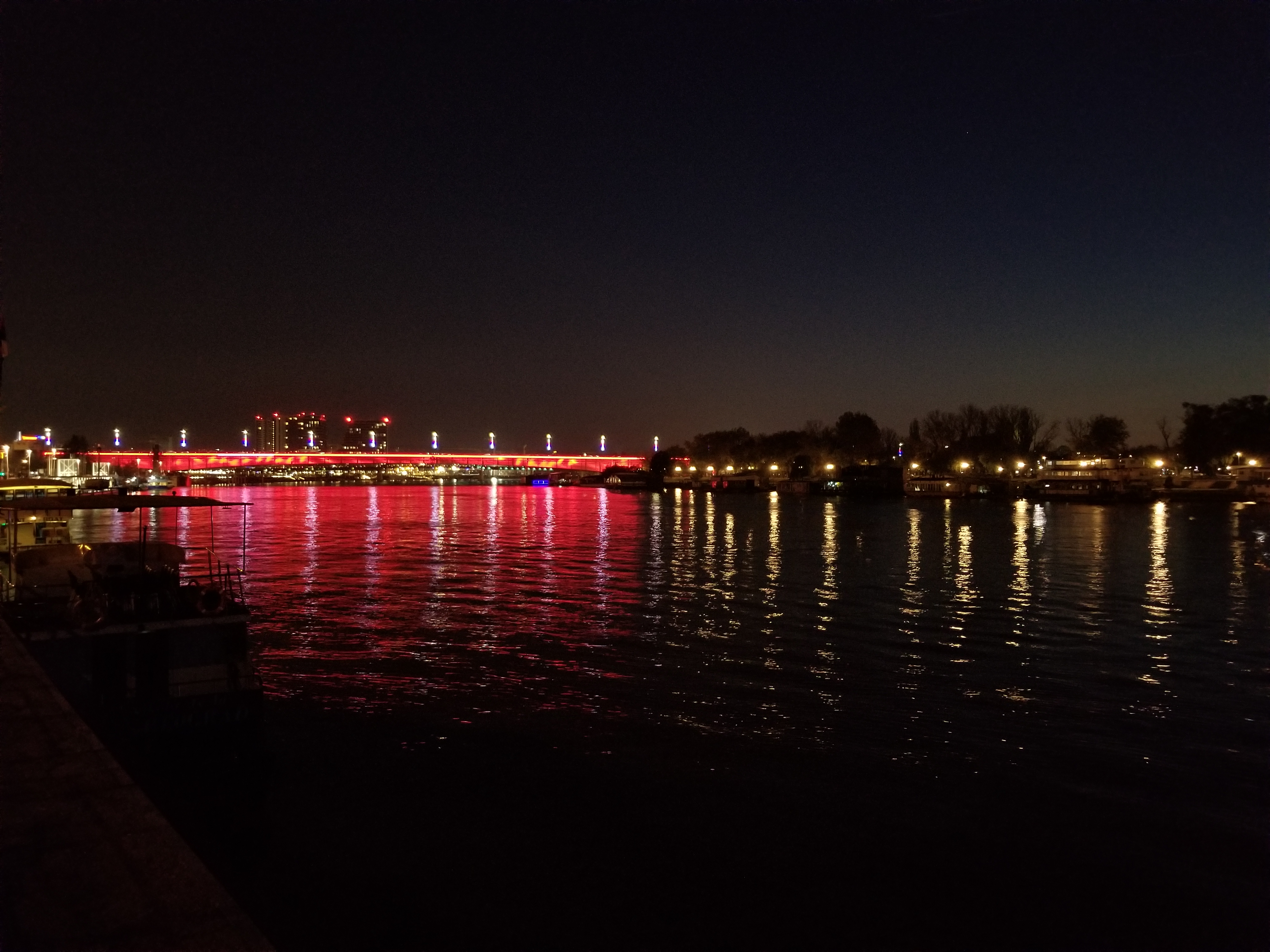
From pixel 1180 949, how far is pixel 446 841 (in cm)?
787

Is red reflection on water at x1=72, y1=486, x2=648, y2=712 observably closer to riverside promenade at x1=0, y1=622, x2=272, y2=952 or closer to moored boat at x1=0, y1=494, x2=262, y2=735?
moored boat at x1=0, y1=494, x2=262, y2=735

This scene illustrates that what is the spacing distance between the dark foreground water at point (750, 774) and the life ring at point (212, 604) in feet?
7.80

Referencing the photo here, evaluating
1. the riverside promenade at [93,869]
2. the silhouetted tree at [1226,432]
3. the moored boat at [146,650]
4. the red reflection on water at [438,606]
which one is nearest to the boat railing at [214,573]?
the moored boat at [146,650]

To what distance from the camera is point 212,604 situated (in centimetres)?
1409

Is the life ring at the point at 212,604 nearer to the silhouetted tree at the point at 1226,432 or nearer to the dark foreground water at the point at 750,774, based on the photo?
the dark foreground water at the point at 750,774

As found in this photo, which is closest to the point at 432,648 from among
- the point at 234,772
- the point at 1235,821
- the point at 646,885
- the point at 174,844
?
the point at 234,772

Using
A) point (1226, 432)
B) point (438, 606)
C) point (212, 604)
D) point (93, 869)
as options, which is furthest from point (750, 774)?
point (1226, 432)

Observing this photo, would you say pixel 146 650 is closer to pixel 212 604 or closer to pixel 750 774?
pixel 212 604

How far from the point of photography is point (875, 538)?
55.6 m

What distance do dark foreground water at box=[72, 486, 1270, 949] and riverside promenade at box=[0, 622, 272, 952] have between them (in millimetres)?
2345

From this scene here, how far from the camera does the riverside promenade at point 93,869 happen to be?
5.53 meters

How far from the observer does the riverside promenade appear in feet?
18.1

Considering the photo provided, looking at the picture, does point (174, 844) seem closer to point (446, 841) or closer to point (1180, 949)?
point (446, 841)

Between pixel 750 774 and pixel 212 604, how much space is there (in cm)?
906
